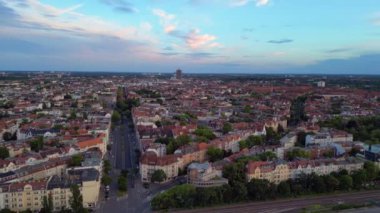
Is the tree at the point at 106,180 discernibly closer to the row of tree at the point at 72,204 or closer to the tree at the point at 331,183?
the row of tree at the point at 72,204

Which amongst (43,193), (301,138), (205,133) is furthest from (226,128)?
(43,193)

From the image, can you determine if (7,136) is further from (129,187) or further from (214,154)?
(214,154)

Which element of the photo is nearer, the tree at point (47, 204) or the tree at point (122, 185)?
the tree at point (47, 204)

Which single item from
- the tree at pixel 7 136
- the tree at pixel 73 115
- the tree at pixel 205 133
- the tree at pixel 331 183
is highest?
the tree at pixel 205 133

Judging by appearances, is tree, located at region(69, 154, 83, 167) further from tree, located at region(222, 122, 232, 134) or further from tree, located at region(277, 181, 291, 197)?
tree, located at region(222, 122, 232, 134)

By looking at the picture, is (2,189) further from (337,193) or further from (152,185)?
(337,193)

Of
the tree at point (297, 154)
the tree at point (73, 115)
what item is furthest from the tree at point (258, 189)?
the tree at point (73, 115)

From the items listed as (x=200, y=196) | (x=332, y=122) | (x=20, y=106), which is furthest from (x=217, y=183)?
(x=20, y=106)
